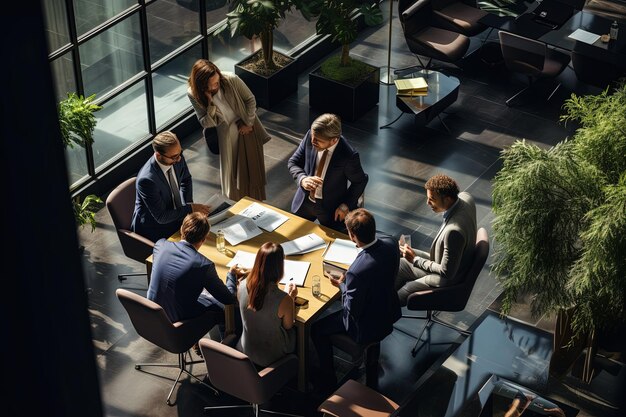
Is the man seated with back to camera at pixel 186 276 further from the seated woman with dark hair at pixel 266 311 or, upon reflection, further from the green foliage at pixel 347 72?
the green foliage at pixel 347 72

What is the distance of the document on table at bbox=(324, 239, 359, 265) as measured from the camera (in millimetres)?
6000

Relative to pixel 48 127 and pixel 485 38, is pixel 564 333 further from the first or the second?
pixel 485 38

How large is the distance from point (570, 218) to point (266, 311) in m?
1.86

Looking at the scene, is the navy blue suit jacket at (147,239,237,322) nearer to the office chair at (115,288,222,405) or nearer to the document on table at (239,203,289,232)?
the office chair at (115,288,222,405)

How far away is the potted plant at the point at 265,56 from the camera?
862 cm

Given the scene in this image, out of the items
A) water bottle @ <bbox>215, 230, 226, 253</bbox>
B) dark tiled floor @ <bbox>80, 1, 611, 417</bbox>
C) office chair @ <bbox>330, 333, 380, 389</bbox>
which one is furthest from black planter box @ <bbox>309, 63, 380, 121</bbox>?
office chair @ <bbox>330, 333, 380, 389</bbox>

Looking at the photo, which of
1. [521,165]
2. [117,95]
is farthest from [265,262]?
[117,95]

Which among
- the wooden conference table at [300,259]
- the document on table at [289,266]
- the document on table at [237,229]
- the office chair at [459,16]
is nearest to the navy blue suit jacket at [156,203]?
the wooden conference table at [300,259]

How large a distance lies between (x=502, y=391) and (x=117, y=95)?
4803 millimetres

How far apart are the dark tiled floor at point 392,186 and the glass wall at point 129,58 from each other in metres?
0.57

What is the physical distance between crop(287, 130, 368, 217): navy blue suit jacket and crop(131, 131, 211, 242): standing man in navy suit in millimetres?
791

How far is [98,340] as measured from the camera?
6488 millimetres

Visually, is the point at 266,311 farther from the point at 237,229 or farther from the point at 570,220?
the point at 570,220

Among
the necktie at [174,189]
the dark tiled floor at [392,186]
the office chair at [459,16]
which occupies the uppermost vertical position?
the necktie at [174,189]
